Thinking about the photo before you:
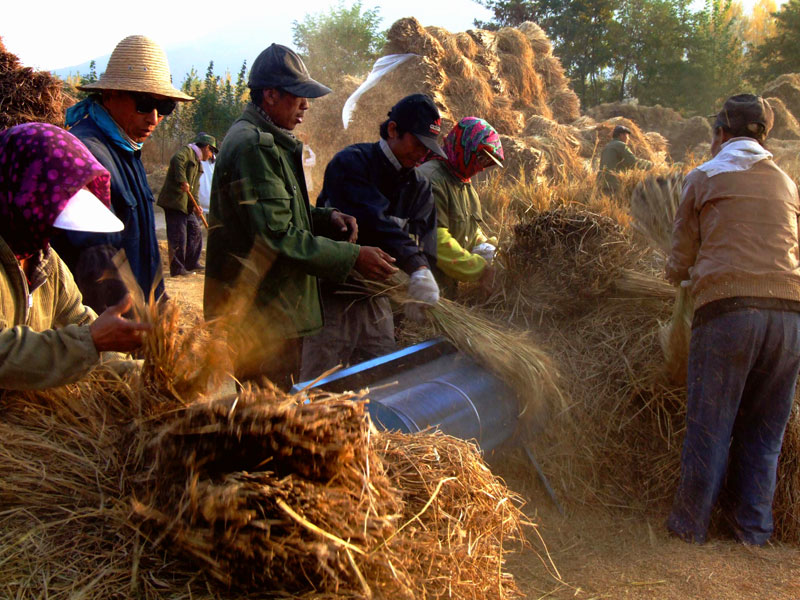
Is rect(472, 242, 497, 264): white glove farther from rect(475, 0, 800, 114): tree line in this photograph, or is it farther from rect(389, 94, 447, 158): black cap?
rect(475, 0, 800, 114): tree line

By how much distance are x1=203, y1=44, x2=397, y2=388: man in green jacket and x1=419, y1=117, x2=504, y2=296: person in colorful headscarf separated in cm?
88

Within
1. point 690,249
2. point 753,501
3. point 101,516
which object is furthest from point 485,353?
point 101,516

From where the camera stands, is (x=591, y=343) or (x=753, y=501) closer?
(x=753, y=501)

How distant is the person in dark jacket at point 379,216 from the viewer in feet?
10.3

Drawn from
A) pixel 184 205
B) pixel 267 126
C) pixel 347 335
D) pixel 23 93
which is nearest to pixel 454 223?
pixel 347 335

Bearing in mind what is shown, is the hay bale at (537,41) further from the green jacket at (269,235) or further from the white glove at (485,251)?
the green jacket at (269,235)

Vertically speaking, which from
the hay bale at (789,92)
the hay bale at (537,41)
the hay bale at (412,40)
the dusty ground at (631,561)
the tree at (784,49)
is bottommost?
the dusty ground at (631,561)

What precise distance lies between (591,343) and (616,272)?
0.43 metres

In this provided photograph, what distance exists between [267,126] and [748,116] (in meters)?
2.21

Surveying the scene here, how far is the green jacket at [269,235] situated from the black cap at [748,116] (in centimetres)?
189

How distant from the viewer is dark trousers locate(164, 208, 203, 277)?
794 centimetres

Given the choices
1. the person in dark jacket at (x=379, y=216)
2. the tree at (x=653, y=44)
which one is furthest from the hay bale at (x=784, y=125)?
the person in dark jacket at (x=379, y=216)

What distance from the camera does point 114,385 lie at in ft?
5.24

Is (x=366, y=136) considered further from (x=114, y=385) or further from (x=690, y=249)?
(x=114, y=385)
